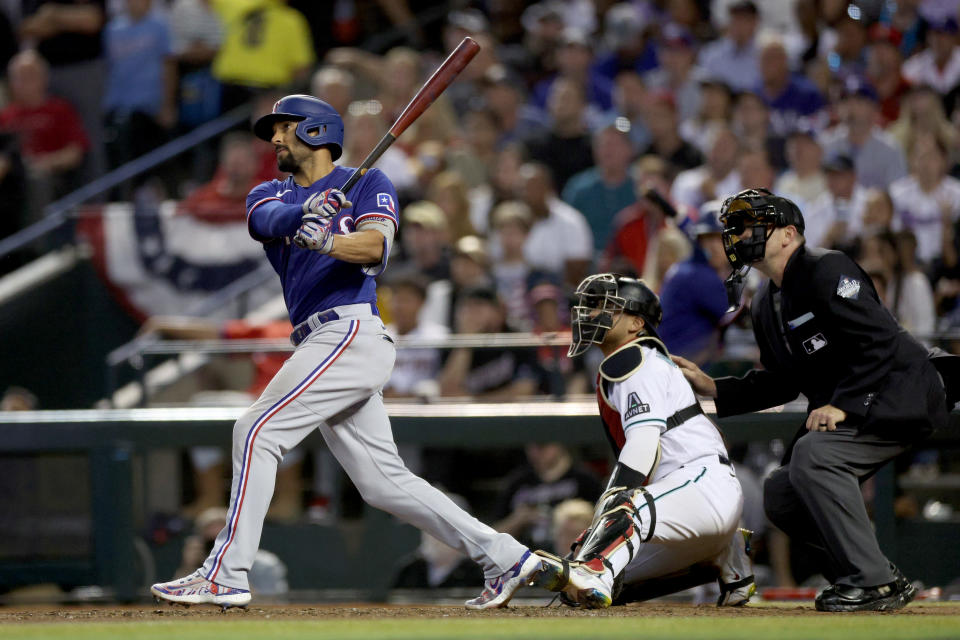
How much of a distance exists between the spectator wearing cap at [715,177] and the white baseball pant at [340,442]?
4765 mm

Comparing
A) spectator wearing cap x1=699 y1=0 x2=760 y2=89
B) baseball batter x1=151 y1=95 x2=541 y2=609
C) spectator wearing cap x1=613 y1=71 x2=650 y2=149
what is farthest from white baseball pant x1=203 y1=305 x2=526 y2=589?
spectator wearing cap x1=699 y1=0 x2=760 y2=89

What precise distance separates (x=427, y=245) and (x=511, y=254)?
0.57 metres

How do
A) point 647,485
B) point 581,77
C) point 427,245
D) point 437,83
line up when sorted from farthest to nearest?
point 581,77 → point 427,245 → point 437,83 → point 647,485

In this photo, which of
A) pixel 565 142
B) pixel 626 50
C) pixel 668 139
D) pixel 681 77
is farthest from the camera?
pixel 626 50

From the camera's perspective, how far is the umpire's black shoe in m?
5.33

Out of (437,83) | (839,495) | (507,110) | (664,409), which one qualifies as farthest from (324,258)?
(507,110)

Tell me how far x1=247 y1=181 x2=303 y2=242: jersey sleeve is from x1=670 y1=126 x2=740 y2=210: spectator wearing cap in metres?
4.82

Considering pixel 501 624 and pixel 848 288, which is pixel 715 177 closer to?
pixel 848 288

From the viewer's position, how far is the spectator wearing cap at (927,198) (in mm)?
9328

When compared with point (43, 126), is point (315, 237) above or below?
below

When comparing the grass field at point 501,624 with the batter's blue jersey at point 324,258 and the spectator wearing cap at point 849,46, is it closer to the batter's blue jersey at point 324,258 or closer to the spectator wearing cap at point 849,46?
the batter's blue jersey at point 324,258

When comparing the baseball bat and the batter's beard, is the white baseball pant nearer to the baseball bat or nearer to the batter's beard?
the batter's beard

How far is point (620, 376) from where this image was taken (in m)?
5.54

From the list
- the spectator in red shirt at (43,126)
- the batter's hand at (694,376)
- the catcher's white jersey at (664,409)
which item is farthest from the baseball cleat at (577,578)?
the spectator in red shirt at (43,126)
